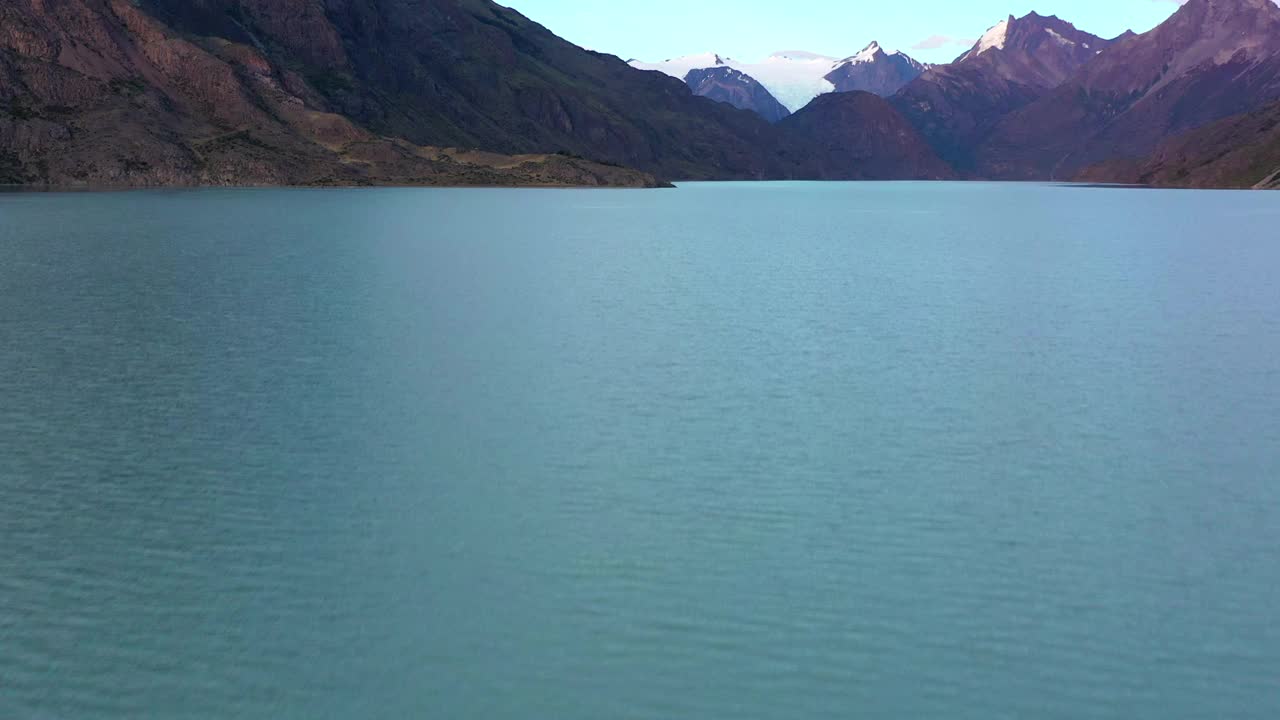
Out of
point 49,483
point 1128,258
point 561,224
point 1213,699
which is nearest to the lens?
point 1213,699

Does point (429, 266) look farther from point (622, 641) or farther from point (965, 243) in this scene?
point (622, 641)

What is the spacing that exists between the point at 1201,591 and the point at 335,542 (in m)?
16.9

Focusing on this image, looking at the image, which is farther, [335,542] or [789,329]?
[789,329]

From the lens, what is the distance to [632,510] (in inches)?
1146

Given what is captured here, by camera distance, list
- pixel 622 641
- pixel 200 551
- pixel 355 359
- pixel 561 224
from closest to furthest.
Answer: pixel 622 641 → pixel 200 551 → pixel 355 359 → pixel 561 224

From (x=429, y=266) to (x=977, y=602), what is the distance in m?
70.3

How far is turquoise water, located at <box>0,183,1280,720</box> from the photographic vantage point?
2009 cm

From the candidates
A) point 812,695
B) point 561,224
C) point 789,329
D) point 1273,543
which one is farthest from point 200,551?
point 561,224

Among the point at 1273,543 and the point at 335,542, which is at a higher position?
the point at 1273,543

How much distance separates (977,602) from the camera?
23.3 meters

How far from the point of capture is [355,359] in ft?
161

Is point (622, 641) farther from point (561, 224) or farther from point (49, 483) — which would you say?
point (561, 224)

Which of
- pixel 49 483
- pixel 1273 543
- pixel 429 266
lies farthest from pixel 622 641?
pixel 429 266

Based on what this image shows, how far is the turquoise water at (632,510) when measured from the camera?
20.1 m
